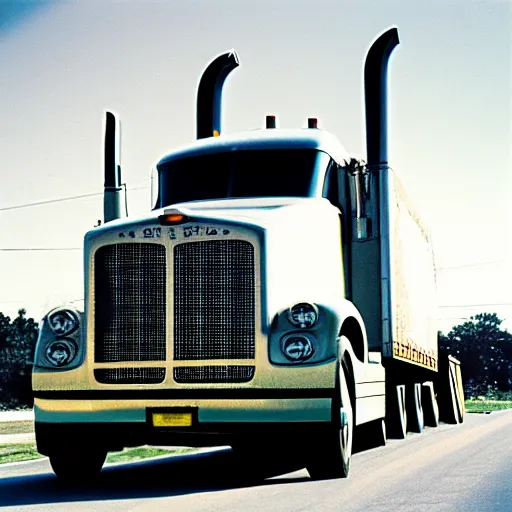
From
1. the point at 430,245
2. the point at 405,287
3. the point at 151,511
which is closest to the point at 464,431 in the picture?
the point at 430,245

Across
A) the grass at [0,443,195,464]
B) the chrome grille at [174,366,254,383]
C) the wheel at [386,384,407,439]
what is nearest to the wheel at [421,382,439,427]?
the wheel at [386,384,407,439]

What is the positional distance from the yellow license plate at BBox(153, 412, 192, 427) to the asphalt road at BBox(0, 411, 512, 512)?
0.61 metres

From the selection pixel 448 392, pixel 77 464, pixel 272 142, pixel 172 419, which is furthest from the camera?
pixel 448 392

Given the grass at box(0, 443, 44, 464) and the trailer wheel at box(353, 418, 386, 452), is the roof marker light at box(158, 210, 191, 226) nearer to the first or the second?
the trailer wheel at box(353, 418, 386, 452)

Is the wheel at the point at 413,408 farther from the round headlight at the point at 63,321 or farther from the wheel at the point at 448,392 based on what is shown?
the round headlight at the point at 63,321

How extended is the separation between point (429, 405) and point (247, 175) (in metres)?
9.75

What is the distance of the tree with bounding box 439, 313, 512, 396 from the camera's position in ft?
518

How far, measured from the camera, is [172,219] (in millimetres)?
11148

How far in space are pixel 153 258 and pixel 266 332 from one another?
1.30 metres

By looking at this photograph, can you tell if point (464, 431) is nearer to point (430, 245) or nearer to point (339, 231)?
point (430, 245)

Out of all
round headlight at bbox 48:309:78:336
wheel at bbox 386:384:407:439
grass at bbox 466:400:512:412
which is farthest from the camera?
grass at bbox 466:400:512:412

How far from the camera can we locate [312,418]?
35.1 feet

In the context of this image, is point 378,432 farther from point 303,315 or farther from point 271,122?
point 303,315

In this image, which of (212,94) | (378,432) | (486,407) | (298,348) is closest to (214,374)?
(298,348)
